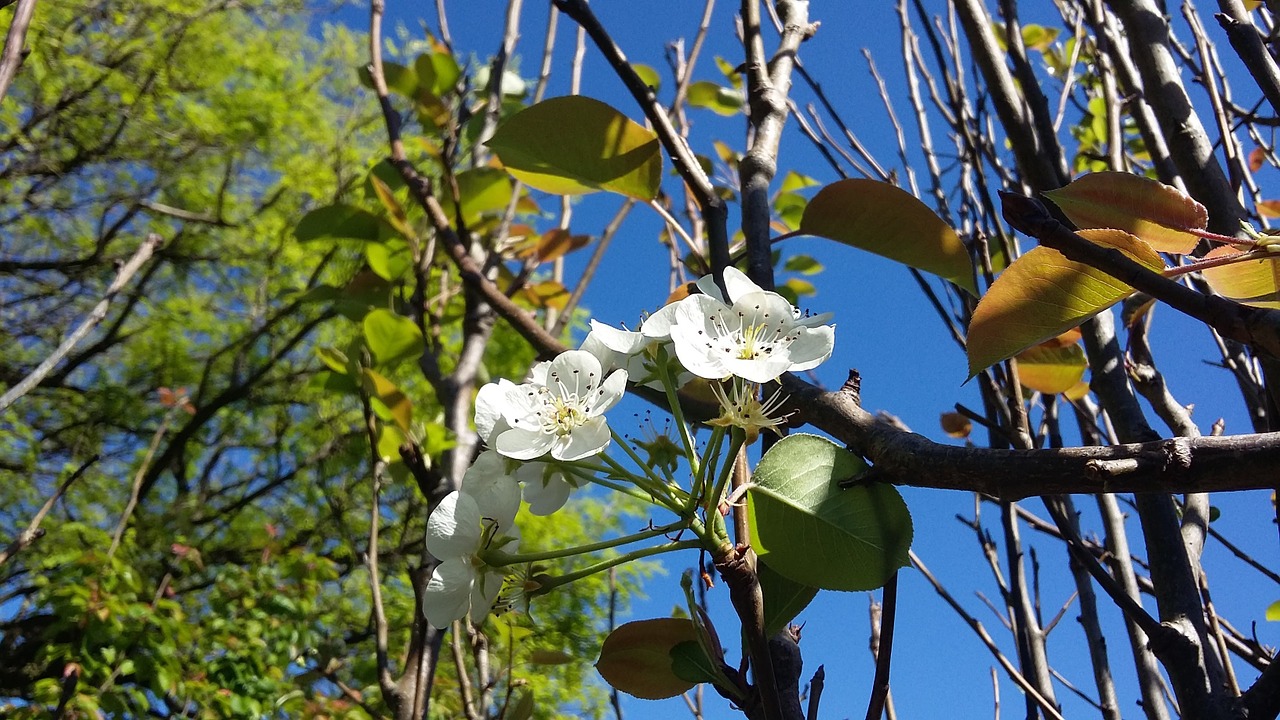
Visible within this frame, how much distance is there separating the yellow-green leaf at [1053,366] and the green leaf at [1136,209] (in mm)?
373

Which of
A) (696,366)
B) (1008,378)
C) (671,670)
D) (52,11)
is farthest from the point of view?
(52,11)

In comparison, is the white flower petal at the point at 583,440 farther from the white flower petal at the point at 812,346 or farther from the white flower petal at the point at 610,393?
the white flower petal at the point at 812,346

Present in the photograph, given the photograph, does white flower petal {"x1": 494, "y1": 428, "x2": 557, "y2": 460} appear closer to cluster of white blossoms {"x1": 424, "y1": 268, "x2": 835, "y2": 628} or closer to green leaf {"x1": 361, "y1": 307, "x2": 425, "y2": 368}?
cluster of white blossoms {"x1": 424, "y1": 268, "x2": 835, "y2": 628}

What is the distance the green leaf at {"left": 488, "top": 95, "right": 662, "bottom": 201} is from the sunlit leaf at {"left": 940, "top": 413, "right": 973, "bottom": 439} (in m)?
0.78

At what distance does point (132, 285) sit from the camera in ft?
21.4

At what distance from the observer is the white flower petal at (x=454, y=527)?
1.69 feet

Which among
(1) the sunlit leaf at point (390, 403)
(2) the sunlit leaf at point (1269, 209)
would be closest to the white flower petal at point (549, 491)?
(1) the sunlit leaf at point (390, 403)

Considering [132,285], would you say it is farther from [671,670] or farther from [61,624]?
[671,670]

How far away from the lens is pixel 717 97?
5.81ft

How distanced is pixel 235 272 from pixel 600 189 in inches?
287

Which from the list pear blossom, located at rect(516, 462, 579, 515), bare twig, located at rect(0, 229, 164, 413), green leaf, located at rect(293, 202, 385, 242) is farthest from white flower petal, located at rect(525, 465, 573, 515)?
green leaf, located at rect(293, 202, 385, 242)

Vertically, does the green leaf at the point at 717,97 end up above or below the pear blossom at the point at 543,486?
above

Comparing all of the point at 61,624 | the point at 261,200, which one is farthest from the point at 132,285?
the point at 61,624

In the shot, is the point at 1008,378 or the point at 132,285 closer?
the point at 1008,378
